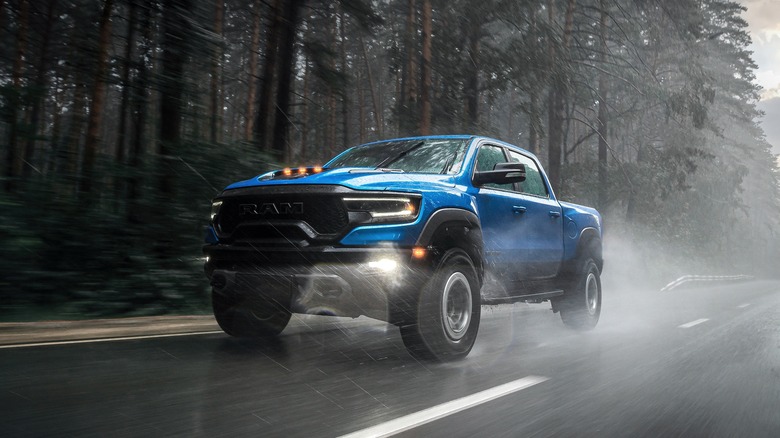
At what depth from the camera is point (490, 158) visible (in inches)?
279

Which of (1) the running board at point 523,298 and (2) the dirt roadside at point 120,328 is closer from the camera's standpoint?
(2) the dirt roadside at point 120,328

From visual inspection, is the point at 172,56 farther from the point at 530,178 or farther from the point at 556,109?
the point at 556,109

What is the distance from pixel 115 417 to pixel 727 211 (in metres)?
54.1

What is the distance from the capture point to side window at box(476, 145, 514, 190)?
22.4ft

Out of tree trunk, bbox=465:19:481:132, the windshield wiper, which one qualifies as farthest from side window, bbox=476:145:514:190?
tree trunk, bbox=465:19:481:132

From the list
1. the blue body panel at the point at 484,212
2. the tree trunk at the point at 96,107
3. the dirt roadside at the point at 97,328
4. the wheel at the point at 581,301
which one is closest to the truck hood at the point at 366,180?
the blue body panel at the point at 484,212

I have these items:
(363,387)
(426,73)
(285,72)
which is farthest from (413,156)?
(426,73)

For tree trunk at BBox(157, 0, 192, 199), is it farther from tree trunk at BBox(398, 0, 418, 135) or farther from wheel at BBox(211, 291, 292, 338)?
tree trunk at BBox(398, 0, 418, 135)

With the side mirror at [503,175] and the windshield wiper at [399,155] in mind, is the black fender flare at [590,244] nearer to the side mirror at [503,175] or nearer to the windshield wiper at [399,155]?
the side mirror at [503,175]

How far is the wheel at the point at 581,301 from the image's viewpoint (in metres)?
8.55

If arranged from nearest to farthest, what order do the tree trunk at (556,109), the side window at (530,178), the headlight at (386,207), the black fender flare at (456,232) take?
the headlight at (386,207) < the black fender flare at (456,232) < the side window at (530,178) < the tree trunk at (556,109)

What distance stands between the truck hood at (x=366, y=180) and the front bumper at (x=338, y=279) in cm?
54

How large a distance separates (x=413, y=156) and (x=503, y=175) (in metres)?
1.00

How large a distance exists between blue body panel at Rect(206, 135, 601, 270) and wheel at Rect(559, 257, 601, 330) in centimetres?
38
